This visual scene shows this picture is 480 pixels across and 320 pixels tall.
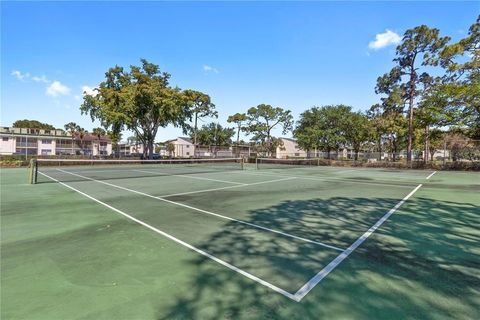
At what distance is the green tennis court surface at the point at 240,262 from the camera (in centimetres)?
261

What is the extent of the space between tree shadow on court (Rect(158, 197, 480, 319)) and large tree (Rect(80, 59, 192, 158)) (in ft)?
91.6

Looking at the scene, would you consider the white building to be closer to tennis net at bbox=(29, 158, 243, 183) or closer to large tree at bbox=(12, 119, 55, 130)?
large tree at bbox=(12, 119, 55, 130)

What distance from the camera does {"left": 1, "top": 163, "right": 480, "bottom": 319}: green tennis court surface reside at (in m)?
2.61

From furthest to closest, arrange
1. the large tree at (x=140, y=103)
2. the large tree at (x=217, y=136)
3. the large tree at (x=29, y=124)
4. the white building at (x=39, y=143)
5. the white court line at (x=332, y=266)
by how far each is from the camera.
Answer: the large tree at (x=29, y=124)
the large tree at (x=217, y=136)
the white building at (x=39, y=143)
the large tree at (x=140, y=103)
the white court line at (x=332, y=266)

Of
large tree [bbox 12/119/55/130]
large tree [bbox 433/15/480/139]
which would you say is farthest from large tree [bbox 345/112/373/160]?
large tree [bbox 12/119/55/130]

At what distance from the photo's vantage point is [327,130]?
1572 inches

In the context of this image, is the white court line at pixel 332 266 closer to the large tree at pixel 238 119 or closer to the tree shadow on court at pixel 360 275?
the tree shadow on court at pixel 360 275

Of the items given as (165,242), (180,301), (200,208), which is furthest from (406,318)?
(200,208)

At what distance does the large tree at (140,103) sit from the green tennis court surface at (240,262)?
82.4 feet

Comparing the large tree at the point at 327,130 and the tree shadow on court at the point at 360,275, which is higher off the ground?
the large tree at the point at 327,130

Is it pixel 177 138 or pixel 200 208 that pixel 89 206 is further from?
pixel 177 138

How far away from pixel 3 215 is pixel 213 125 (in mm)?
76433

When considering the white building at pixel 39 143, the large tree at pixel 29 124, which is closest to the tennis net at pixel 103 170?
the white building at pixel 39 143

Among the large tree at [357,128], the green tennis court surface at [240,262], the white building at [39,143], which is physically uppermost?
the large tree at [357,128]
